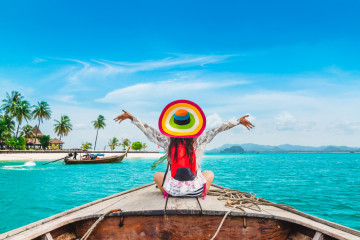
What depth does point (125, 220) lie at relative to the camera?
2723 mm

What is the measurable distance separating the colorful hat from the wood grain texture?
1.01 m

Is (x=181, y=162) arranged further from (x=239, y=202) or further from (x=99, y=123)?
(x=99, y=123)

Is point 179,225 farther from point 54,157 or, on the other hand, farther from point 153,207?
point 54,157

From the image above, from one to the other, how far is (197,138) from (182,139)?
32 centimetres

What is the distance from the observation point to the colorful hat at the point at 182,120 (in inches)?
123

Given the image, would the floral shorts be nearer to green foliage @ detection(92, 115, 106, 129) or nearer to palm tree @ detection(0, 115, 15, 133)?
palm tree @ detection(0, 115, 15, 133)

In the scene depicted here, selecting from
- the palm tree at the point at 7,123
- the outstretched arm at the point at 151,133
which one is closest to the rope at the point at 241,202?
the outstretched arm at the point at 151,133

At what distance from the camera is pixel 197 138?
3.43 meters

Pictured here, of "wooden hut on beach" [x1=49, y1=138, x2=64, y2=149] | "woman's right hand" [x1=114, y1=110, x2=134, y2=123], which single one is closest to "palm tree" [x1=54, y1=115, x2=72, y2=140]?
"wooden hut on beach" [x1=49, y1=138, x2=64, y2=149]

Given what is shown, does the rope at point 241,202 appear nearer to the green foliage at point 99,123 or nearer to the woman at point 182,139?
the woman at point 182,139

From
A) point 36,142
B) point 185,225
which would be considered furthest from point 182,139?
point 36,142

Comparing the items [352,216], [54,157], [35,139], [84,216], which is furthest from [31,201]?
[35,139]

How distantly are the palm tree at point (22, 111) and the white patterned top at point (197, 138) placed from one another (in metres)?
52.6

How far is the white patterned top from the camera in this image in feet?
11.1
